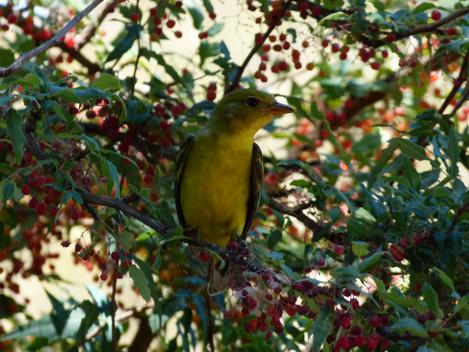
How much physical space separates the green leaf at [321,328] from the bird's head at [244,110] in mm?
1854

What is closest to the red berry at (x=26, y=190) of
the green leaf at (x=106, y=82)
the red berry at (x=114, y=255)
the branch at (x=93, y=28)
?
the red berry at (x=114, y=255)

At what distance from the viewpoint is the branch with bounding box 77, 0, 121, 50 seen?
4.74m

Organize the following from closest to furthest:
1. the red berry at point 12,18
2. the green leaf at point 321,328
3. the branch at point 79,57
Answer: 1. the green leaf at point 321,328
2. the red berry at point 12,18
3. the branch at point 79,57

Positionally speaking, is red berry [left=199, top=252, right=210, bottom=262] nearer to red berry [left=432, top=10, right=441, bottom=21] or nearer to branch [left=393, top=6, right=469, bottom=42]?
branch [left=393, top=6, right=469, bottom=42]

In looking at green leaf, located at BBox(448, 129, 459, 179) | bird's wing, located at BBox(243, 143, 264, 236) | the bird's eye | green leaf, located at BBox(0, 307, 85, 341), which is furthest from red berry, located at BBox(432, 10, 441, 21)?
green leaf, located at BBox(0, 307, 85, 341)

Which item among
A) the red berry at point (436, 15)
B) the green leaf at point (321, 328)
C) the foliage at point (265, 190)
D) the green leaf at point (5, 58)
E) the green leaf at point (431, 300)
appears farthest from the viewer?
the red berry at point (436, 15)

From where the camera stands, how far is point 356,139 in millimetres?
5887

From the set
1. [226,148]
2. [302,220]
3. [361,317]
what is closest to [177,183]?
[226,148]

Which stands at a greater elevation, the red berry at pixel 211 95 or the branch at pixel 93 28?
the branch at pixel 93 28

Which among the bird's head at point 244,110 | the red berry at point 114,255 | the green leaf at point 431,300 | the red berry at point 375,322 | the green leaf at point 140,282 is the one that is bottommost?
the bird's head at point 244,110

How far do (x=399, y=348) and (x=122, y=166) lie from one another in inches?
66.8

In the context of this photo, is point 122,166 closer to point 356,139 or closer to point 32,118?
point 32,118

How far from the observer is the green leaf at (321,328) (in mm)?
2721

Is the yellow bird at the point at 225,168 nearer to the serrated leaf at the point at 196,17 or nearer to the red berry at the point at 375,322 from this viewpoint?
the serrated leaf at the point at 196,17
